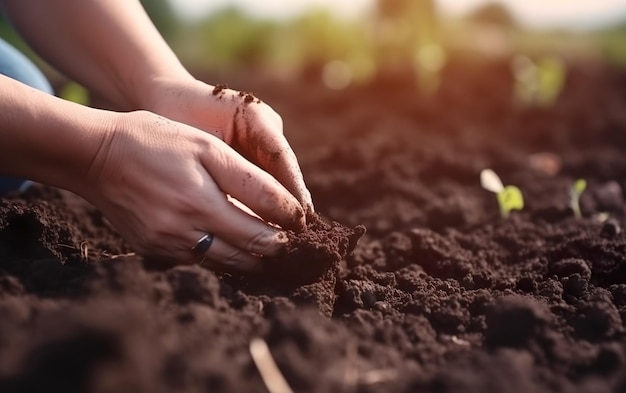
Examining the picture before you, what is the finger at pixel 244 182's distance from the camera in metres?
1.64

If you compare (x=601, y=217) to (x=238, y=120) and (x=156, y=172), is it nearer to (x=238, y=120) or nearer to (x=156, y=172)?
(x=238, y=120)

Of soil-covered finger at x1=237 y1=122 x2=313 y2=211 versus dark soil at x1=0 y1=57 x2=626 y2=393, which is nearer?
dark soil at x1=0 y1=57 x2=626 y2=393

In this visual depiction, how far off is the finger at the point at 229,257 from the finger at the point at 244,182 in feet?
0.34

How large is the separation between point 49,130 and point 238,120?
511 millimetres

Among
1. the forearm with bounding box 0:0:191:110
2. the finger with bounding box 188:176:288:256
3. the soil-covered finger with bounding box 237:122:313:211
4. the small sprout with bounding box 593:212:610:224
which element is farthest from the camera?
the small sprout with bounding box 593:212:610:224

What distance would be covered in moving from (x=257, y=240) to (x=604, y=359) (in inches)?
29.6

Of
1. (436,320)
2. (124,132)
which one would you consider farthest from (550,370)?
(124,132)

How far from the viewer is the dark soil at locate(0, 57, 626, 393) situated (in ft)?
3.91

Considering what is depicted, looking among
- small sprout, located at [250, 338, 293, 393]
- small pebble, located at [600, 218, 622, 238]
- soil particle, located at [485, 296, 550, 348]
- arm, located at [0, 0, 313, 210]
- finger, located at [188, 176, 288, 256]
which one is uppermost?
small pebble, located at [600, 218, 622, 238]

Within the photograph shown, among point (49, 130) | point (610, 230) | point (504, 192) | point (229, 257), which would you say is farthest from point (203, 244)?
point (610, 230)

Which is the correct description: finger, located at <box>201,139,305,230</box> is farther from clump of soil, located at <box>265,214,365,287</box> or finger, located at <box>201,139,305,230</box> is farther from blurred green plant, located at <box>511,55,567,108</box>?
blurred green plant, located at <box>511,55,567,108</box>

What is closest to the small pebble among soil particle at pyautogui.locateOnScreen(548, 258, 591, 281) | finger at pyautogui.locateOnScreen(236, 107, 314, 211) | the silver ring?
soil particle at pyautogui.locateOnScreen(548, 258, 591, 281)

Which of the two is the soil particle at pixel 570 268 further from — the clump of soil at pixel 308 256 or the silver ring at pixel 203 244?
the silver ring at pixel 203 244

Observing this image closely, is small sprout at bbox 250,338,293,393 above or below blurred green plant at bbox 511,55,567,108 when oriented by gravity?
below
